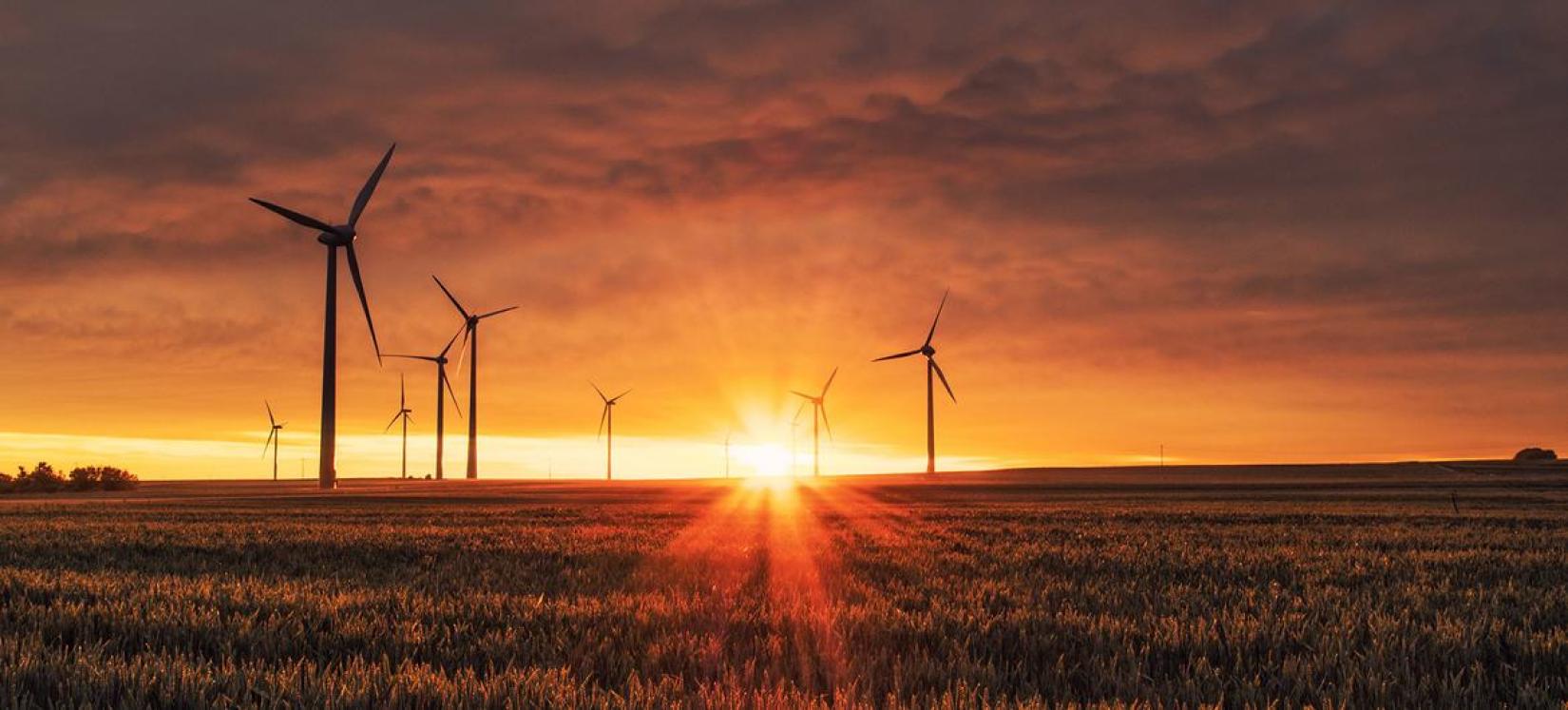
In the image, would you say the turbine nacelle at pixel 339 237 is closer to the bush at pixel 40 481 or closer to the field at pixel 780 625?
the bush at pixel 40 481

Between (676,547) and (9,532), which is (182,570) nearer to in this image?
(676,547)

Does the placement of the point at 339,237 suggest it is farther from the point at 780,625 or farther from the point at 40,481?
the point at 780,625

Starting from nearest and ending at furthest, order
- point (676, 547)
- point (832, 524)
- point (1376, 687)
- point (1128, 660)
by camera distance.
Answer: point (1376, 687), point (1128, 660), point (676, 547), point (832, 524)

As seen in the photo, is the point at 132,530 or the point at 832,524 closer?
Result: the point at 132,530

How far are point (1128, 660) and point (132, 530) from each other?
1093 inches

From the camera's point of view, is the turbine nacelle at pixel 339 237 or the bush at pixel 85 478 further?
the bush at pixel 85 478

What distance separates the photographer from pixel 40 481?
11225 centimetres

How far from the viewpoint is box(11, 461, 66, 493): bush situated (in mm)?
110312

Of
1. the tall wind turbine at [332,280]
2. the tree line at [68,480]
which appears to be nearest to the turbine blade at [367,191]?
the tall wind turbine at [332,280]

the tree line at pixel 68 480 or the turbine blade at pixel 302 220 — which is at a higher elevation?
the turbine blade at pixel 302 220

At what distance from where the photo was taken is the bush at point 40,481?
110312mm

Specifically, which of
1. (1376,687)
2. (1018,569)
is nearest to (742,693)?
(1376,687)

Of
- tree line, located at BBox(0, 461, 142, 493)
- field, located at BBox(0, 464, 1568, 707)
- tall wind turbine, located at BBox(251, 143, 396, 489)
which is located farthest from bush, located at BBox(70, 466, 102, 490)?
field, located at BBox(0, 464, 1568, 707)

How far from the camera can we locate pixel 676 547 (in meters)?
21.2
